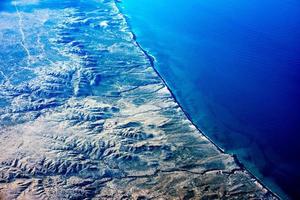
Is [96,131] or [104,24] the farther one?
[104,24]

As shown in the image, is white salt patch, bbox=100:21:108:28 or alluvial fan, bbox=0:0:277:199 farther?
white salt patch, bbox=100:21:108:28

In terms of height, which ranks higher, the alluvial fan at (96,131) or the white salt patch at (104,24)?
the white salt patch at (104,24)

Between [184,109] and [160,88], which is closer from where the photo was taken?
[184,109]

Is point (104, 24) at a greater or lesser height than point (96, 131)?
greater

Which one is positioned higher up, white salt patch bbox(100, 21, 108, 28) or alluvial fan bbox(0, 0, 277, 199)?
white salt patch bbox(100, 21, 108, 28)

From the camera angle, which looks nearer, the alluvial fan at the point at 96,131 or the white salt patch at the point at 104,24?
the alluvial fan at the point at 96,131

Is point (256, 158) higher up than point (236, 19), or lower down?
lower down

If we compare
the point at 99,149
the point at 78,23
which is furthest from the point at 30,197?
the point at 78,23

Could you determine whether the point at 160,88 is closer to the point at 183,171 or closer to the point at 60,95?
the point at 60,95
